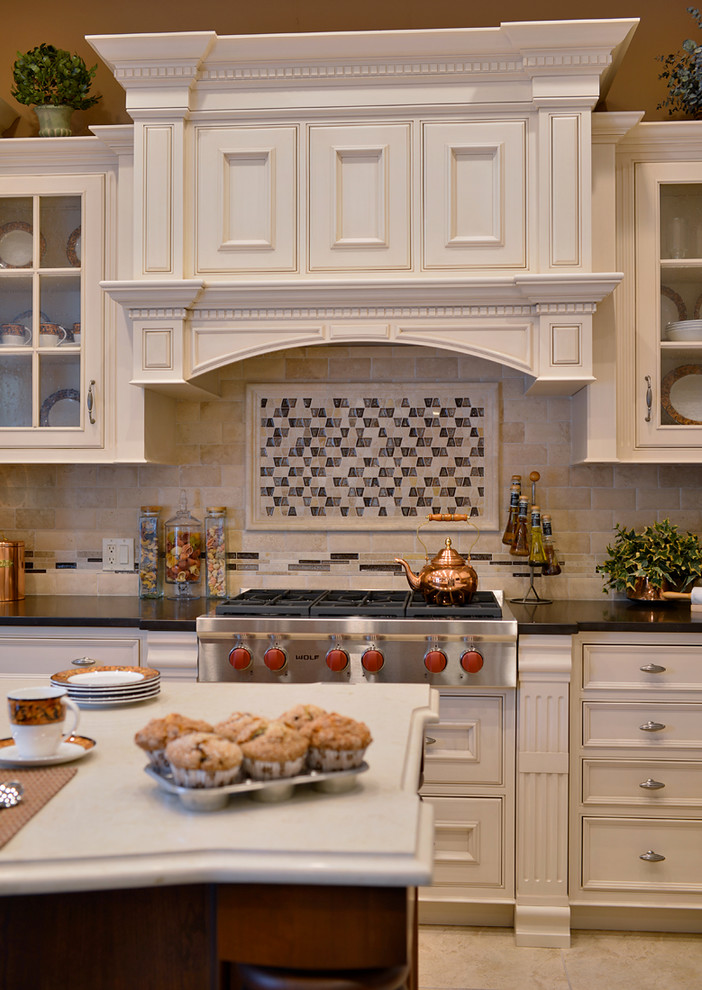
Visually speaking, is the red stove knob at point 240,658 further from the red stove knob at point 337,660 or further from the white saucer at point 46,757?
the white saucer at point 46,757

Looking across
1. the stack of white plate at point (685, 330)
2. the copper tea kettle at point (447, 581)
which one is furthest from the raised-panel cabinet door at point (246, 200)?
the stack of white plate at point (685, 330)

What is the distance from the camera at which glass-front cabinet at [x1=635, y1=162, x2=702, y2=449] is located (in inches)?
118

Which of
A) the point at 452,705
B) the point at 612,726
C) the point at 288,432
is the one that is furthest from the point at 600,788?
the point at 288,432

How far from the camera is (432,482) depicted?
3.34m

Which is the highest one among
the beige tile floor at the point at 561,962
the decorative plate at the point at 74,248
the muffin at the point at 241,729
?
the decorative plate at the point at 74,248

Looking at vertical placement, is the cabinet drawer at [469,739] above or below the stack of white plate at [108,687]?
below

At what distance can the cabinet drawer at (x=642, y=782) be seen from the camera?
2.72 meters

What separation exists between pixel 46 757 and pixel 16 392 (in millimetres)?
2142

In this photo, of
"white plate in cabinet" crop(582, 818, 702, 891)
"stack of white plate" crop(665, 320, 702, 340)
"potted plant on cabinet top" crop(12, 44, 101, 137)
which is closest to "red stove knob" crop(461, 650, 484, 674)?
"white plate in cabinet" crop(582, 818, 702, 891)

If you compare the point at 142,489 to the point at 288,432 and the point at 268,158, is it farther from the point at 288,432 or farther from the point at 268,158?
the point at 268,158

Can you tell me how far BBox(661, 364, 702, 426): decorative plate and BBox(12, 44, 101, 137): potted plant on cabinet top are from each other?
91.4 inches

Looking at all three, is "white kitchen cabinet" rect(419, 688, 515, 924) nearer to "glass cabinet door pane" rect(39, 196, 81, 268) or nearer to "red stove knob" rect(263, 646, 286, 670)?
"red stove knob" rect(263, 646, 286, 670)

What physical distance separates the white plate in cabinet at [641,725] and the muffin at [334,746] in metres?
1.74

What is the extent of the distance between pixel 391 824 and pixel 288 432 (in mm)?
2436
